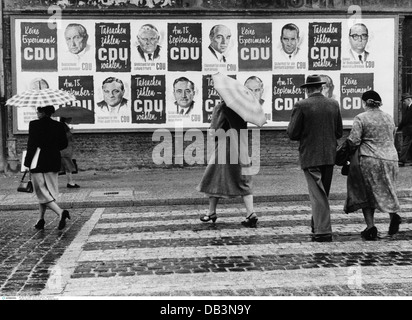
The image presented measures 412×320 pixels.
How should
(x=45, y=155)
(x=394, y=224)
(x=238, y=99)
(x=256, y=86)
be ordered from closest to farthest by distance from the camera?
(x=394, y=224), (x=238, y=99), (x=45, y=155), (x=256, y=86)

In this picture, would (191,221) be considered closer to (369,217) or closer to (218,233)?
(218,233)

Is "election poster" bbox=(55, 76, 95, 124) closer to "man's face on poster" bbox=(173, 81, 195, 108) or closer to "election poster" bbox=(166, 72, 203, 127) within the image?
"election poster" bbox=(166, 72, 203, 127)

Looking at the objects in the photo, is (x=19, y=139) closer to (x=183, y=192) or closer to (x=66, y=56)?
(x=66, y=56)

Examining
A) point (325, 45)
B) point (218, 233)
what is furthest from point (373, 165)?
point (325, 45)

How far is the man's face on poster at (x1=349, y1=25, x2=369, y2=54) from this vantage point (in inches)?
709

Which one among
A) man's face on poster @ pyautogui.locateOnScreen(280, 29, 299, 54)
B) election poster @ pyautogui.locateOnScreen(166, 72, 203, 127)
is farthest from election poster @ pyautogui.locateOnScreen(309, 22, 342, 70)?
election poster @ pyautogui.locateOnScreen(166, 72, 203, 127)

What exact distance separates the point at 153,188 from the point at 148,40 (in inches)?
211

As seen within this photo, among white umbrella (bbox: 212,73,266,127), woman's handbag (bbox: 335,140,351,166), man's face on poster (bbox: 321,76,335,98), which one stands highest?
man's face on poster (bbox: 321,76,335,98)

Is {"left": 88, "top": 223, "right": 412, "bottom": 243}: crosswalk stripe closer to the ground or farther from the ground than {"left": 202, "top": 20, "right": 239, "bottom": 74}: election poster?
closer to the ground

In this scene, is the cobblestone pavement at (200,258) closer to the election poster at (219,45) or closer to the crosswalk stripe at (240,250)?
the crosswalk stripe at (240,250)

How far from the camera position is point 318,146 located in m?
7.78

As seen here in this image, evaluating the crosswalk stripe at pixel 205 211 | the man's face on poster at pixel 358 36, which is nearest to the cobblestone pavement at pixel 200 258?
the crosswalk stripe at pixel 205 211

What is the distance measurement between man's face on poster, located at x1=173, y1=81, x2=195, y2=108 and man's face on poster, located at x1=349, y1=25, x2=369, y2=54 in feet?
15.5

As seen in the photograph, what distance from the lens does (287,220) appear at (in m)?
9.57
